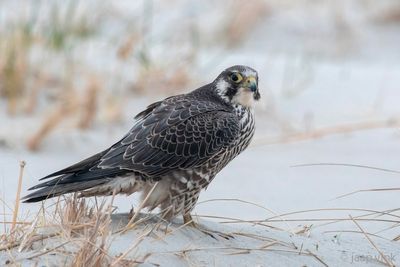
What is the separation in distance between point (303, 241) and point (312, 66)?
17.1 feet

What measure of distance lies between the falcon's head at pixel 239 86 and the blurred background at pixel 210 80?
0.50 meters

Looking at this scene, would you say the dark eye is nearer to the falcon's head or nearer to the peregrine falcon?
the falcon's head

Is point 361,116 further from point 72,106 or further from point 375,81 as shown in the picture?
point 72,106

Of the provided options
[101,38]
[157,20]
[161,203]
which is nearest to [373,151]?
[161,203]

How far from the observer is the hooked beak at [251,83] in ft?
15.8

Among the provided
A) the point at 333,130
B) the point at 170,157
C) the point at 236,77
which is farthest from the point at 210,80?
the point at 170,157

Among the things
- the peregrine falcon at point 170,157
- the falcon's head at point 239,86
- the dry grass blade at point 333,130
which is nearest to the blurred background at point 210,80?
the dry grass blade at point 333,130

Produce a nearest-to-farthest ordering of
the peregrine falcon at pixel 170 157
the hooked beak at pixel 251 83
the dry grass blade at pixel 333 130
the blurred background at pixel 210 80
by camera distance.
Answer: the peregrine falcon at pixel 170 157
the hooked beak at pixel 251 83
the blurred background at pixel 210 80
the dry grass blade at pixel 333 130

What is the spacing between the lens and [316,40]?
1120 cm

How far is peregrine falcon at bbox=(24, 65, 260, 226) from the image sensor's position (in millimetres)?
4406

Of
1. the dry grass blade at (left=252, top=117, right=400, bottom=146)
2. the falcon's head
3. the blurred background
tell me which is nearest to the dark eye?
the falcon's head

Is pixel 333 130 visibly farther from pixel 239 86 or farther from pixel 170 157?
pixel 170 157

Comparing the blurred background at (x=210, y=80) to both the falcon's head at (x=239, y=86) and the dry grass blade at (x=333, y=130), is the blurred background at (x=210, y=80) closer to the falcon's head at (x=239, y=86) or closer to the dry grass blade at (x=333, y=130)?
the dry grass blade at (x=333, y=130)

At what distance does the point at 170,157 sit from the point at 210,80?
364 centimetres
